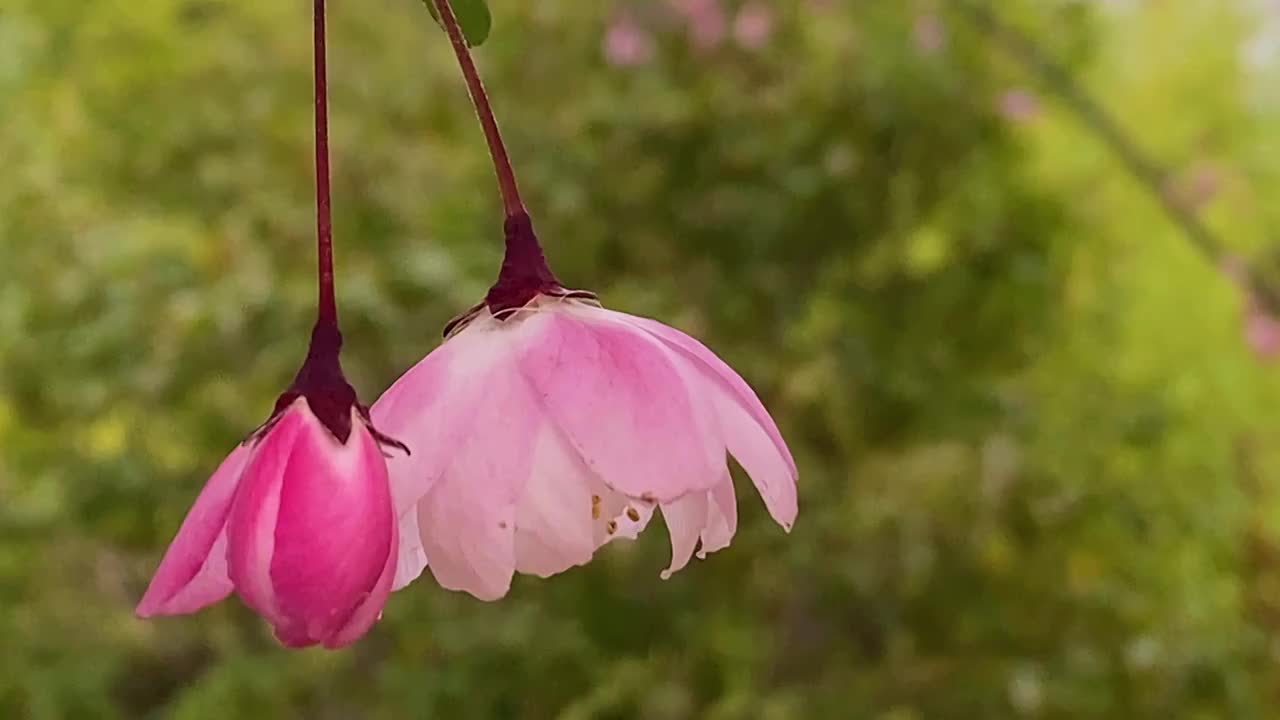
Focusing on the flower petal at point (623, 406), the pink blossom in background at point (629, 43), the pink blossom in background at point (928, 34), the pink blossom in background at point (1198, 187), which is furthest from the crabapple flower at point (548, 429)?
the pink blossom in background at point (1198, 187)

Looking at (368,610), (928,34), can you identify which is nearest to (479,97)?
(368,610)

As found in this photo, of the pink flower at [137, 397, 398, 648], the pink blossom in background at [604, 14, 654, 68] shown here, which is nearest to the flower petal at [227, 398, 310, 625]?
the pink flower at [137, 397, 398, 648]

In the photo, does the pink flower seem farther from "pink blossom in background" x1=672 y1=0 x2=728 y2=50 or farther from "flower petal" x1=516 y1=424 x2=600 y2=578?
"pink blossom in background" x1=672 y1=0 x2=728 y2=50

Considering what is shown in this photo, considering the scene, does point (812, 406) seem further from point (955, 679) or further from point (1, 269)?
point (1, 269)

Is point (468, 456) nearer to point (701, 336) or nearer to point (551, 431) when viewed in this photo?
point (551, 431)

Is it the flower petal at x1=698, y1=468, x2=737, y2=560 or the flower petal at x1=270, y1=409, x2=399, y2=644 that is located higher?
the flower petal at x1=270, y1=409, x2=399, y2=644

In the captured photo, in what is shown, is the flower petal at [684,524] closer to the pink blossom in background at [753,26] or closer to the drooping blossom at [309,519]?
the drooping blossom at [309,519]
